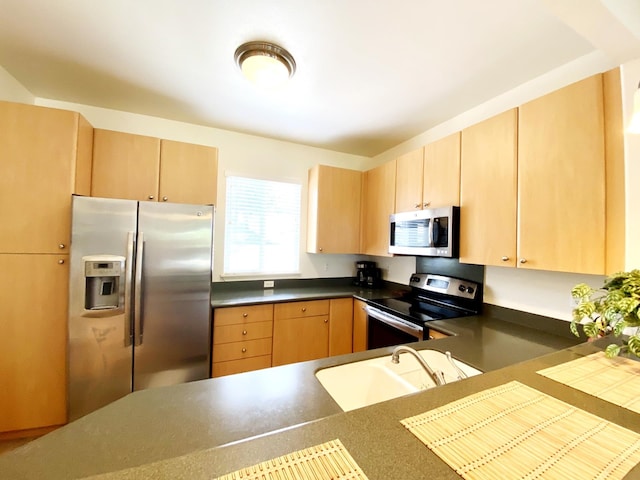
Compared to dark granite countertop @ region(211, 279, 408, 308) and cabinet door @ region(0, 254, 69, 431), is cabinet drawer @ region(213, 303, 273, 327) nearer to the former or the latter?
dark granite countertop @ region(211, 279, 408, 308)

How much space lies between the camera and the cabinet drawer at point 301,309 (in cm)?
244

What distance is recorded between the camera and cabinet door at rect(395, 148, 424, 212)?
2.27 metres

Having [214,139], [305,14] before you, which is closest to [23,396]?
[214,139]

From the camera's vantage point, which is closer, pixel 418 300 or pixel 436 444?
pixel 436 444

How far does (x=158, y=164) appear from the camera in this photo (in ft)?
7.29

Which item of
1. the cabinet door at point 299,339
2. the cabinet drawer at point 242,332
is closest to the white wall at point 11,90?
the cabinet drawer at point 242,332

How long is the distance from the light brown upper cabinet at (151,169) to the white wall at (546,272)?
237 centimetres

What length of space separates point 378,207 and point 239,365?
81.0 inches

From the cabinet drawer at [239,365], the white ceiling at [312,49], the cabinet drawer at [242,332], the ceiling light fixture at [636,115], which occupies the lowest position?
the cabinet drawer at [239,365]

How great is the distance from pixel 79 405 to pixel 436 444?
2.38m

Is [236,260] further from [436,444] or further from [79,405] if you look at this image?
[436,444]

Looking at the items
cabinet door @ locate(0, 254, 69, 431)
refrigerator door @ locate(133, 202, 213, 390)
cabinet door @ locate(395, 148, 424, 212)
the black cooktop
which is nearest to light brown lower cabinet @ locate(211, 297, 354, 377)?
refrigerator door @ locate(133, 202, 213, 390)

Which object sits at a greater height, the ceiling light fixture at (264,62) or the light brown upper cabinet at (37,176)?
the ceiling light fixture at (264,62)

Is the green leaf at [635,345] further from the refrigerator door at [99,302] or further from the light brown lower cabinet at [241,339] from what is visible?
the refrigerator door at [99,302]
